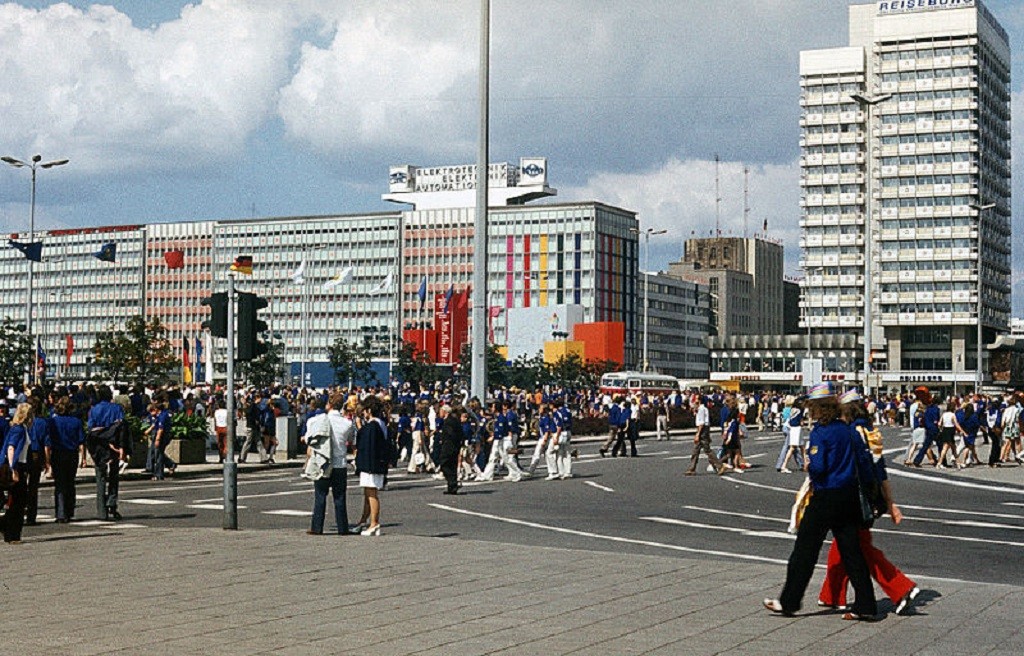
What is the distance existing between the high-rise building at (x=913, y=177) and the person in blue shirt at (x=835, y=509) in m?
123

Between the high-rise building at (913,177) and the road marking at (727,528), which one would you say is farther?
the high-rise building at (913,177)

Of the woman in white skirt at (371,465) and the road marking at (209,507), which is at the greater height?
the woman in white skirt at (371,465)

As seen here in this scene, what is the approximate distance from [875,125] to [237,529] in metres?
128

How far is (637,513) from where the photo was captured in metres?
21.3

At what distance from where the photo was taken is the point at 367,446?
17.6 meters

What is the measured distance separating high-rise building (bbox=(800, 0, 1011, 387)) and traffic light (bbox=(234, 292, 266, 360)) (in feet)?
387

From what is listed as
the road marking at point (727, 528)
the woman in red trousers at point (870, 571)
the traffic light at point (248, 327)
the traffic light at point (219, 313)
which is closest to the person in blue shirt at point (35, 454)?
the traffic light at point (219, 313)

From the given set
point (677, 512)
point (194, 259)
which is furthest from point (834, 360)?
point (677, 512)

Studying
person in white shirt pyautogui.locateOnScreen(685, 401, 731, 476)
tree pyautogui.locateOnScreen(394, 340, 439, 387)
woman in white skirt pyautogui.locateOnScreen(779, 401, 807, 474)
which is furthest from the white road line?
tree pyautogui.locateOnScreen(394, 340, 439, 387)

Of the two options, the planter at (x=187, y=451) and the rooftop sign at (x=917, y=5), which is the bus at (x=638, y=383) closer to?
the rooftop sign at (x=917, y=5)

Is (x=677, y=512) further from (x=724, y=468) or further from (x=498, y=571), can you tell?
(x=724, y=468)

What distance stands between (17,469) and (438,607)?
7.70 m

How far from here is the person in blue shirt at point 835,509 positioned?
1007 centimetres

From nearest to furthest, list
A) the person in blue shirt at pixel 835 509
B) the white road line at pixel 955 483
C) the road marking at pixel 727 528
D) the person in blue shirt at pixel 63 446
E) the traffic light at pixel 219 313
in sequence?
the person in blue shirt at pixel 835 509 < the road marking at pixel 727 528 < the traffic light at pixel 219 313 < the person in blue shirt at pixel 63 446 < the white road line at pixel 955 483
